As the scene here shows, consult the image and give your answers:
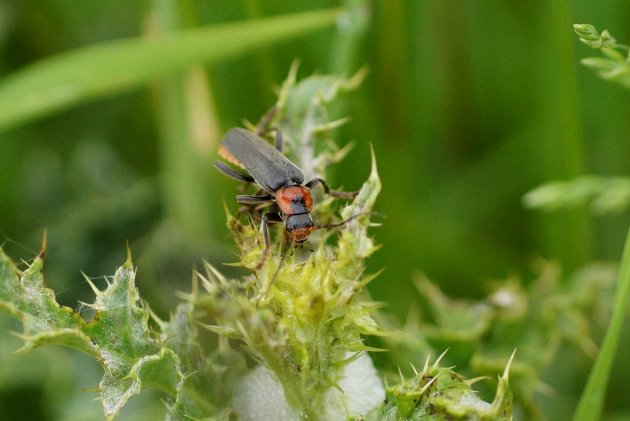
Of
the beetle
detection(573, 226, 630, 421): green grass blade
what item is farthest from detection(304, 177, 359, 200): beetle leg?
detection(573, 226, 630, 421): green grass blade

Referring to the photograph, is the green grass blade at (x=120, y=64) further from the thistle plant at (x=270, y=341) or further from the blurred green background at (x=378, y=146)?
the thistle plant at (x=270, y=341)

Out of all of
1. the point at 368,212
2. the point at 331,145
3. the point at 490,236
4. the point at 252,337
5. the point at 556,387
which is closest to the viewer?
the point at 252,337

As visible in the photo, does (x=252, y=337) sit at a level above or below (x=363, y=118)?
above

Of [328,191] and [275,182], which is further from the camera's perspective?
[275,182]

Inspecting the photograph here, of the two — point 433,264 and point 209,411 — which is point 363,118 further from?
point 209,411

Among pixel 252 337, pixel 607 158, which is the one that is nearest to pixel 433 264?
pixel 607 158

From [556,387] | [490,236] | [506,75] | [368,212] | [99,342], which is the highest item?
[368,212]

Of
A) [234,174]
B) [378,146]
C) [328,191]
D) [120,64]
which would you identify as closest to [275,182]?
[328,191]

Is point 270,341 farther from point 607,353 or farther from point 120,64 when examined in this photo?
point 120,64
